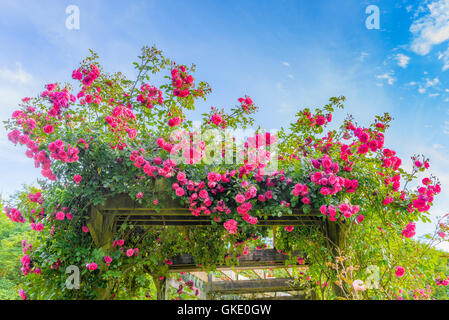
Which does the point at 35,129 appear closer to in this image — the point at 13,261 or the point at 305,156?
the point at 305,156

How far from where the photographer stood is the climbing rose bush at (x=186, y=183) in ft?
7.54

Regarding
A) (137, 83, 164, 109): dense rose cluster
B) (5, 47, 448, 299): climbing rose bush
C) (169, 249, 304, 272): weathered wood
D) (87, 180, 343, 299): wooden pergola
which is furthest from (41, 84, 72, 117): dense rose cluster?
(169, 249, 304, 272): weathered wood

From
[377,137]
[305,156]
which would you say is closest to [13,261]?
[305,156]

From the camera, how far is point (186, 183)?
2.32m

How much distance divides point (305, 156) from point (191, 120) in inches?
50.6

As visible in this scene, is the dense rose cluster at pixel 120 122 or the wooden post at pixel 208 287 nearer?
the dense rose cluster at pixel 120 122

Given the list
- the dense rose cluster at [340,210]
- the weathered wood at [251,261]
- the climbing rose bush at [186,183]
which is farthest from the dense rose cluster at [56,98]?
the weathered wood at [251,261]

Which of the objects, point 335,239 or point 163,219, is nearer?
point 335,239

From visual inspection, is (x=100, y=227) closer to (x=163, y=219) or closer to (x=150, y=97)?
(x=163, y=219)

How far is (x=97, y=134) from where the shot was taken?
2.38 m

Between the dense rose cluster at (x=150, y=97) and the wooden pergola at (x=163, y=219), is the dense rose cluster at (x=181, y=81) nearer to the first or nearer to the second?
the dense rose cluster at (x=150, y=97)

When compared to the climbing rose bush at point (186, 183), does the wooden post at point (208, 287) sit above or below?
below

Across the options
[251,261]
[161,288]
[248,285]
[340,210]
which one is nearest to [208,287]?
[248,285]

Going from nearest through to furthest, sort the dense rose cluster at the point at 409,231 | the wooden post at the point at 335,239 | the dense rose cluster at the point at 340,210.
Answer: the dense rose cluster at the point at 340,210 → the dense rose cluster at the point at 409,231 → the wooden post at the point at 335,239
